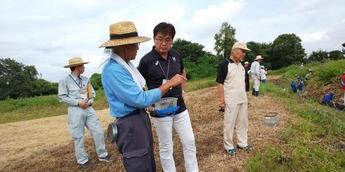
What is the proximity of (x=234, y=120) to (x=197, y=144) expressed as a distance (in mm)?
1074

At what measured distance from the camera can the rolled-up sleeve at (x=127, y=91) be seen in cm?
255

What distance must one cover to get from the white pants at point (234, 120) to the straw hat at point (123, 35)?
7.76 ft

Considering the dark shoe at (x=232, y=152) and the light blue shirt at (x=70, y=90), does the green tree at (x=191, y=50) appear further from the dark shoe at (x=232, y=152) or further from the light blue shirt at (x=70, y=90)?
the dark shoe at (x=232, y=152)

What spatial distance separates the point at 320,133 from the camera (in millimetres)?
5738

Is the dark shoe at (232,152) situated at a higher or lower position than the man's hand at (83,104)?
lower

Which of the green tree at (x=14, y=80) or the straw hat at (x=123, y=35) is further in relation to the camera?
the green tree at (x=14, y=80)

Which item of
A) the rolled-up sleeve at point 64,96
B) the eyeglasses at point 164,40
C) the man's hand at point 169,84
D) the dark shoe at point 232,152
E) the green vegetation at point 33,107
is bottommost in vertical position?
the green vegetation at point 33,107

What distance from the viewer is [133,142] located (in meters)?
2.68

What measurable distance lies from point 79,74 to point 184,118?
245 centimetres

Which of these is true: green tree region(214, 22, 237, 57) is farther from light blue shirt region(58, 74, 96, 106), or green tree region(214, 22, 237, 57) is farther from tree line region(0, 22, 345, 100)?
light blue shirt region(58, 74, 96, 106)

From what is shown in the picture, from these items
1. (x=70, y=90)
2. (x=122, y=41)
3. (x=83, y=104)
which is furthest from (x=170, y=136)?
(x=70, y=90)

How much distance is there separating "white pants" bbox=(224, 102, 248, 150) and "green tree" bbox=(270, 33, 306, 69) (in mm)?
45879

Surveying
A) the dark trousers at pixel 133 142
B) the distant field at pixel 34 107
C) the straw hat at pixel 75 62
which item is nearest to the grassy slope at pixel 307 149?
the dark trousers at pixel 133 142

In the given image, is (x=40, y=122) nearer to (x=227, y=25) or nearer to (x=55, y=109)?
(x=55, y=109)
